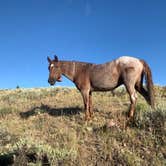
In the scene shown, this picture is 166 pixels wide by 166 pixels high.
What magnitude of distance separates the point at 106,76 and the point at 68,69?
160 centimetres

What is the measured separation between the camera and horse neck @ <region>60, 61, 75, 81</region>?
10843 mm

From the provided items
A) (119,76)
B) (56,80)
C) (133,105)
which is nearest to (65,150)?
(133,105)

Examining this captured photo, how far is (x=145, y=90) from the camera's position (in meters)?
10.1

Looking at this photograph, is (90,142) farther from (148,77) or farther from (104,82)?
(148,77)

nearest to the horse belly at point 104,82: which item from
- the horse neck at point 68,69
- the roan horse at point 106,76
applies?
the roan horse at point 106,76

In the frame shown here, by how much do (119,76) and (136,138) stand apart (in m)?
2.86

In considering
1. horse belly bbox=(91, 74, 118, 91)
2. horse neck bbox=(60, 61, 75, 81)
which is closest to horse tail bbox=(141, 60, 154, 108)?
horse belly bbox=(91, 74, 118, 91)

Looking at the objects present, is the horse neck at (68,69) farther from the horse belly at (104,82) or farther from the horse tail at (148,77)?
the horse tail at (148,77)

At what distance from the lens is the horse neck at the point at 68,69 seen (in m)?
10.8

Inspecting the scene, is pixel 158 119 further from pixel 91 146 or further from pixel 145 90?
pixel 145 90

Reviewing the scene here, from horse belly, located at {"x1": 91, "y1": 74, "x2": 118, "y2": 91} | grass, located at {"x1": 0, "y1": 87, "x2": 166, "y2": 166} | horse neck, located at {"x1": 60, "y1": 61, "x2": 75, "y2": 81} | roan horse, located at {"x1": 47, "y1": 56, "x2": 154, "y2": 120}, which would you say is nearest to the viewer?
grass, located at {"x1": 0, "y1": 87, "x2": 166, "y2": 166}

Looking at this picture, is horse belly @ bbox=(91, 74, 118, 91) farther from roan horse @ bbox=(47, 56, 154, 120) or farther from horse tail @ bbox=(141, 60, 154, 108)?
horse tail @ bbox=(141, 60, 154, 108)

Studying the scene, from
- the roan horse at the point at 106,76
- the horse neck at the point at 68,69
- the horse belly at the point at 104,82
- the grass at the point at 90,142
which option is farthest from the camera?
the horse neck at the point at 68,69

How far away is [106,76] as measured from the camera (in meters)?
10.0
